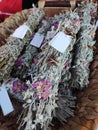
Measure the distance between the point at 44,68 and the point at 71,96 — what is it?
0.22 metres

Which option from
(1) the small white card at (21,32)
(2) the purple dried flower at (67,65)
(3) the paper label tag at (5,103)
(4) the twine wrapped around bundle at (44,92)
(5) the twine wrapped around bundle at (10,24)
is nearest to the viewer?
(4) the twine wrapped around bundle at (44,92)

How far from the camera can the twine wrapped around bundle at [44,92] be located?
103cm

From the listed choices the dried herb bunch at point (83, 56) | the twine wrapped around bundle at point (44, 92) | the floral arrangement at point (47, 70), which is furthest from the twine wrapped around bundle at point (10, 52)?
the dried herb bunch at point (83, 56)

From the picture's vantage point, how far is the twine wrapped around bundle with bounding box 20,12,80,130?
3.37 ft

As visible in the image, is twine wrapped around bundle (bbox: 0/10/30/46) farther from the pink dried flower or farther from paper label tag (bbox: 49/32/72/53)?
paper label tag (bbox: 49/32/72/53)

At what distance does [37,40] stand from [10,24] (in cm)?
29

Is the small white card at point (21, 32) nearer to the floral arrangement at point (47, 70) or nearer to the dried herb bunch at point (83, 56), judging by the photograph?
the floral arrangement at point (47, 70)

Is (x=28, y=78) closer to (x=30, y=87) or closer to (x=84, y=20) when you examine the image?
(x=30, y=87)

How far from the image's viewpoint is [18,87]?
3.91ft

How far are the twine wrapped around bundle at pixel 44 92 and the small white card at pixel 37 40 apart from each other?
8.2 inches

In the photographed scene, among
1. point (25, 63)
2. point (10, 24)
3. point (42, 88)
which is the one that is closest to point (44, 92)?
point (42, 88)

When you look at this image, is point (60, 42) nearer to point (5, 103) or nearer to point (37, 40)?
point (37, 40)

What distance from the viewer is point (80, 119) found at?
114 cm

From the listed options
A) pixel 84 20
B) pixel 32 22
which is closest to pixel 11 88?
pixel 32 22
